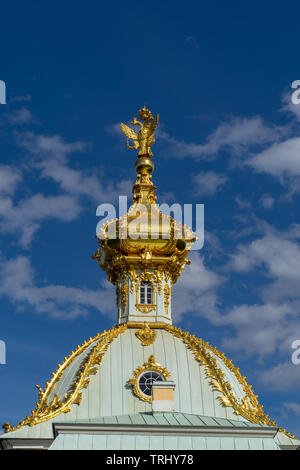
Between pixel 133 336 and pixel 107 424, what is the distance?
894cm

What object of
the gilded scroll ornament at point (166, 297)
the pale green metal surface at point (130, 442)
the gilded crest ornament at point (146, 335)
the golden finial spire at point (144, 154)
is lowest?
the pale green metal surface at point (130, 442)

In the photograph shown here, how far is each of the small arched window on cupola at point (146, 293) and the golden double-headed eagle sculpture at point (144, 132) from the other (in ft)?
22.0

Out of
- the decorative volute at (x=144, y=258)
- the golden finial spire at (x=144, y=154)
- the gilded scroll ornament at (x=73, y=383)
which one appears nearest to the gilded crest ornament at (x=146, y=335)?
the gilded scroll ornament at (x=73, y=383)

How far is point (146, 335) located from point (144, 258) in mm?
4155

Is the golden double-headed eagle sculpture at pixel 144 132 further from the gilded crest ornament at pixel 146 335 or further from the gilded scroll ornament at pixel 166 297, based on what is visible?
the gilded crest ornament at pixel 146 335

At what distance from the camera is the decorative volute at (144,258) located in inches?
1233

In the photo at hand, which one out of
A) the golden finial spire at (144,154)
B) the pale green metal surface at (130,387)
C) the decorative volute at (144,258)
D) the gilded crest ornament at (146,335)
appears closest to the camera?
the pale green metal surface at (130,387)

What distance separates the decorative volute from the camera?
31328 mm

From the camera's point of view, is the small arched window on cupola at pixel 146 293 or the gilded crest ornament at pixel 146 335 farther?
the small arched window on cupola at pixel 146 293

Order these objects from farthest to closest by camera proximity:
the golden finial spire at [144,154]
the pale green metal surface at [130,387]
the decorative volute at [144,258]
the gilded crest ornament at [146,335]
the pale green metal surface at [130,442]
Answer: the golden finial spire at [144,154], the decorative volute at [144,258], the gilded crest ornament at [146,335], the pale green metal surface at [130,387], the pale green metal surface at [130,442]

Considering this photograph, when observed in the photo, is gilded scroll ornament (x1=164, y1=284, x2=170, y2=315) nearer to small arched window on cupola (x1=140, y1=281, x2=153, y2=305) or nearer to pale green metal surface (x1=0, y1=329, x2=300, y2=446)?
small arched window on cupola (x1=140, y1=281, x2=153, y2=305)

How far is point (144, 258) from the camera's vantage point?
3173cm
